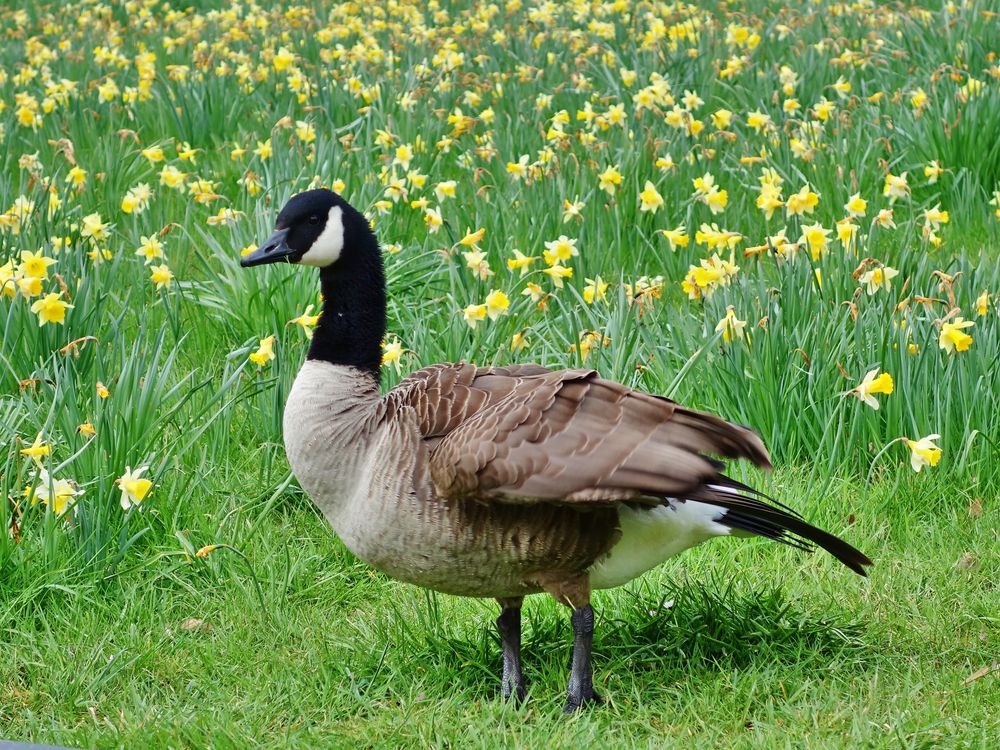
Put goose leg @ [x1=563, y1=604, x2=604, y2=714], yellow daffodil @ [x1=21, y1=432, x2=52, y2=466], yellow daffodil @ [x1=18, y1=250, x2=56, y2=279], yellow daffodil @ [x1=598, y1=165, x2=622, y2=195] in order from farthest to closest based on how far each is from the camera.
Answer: yellow daffodil @ [x1=598, y1=165, x2=622, y2=195], yellow daffodil @ [x1=18, y1=250, x2=56, y2=279], yellow daffodil @ [x1=21, y1=432, x2=52, y2=466], goose leg @ [x1=563, y1=604, x2=604, y2=714]

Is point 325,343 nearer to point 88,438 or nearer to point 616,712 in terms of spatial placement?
point 88,438

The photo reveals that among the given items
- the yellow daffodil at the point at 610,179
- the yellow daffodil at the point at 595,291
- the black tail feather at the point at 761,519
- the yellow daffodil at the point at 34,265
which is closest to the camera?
the black tail feather at the point at 761,519

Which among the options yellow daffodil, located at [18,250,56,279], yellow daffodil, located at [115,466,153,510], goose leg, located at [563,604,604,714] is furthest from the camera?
yellow daffodil, located at [18,250,56,279]

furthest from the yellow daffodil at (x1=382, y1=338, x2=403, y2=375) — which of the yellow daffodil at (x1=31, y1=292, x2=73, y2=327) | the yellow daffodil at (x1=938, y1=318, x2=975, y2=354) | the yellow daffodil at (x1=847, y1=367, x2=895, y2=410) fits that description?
the yellow daffodil at (x1=938, y1=318, x2=975, y2=354)

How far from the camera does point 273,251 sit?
315cm

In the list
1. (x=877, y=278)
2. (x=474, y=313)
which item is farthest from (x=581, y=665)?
(x=877, y=278)

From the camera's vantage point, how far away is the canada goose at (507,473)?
2.68 metres

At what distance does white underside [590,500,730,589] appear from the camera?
2842 mm

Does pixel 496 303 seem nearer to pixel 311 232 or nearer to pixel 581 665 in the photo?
pixel 311 232

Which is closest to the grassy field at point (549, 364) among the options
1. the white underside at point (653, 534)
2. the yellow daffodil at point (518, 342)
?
the yellow daffodil at point (518, 342)

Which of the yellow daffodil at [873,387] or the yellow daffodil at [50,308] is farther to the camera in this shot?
the yellow daffodil at [50,308]

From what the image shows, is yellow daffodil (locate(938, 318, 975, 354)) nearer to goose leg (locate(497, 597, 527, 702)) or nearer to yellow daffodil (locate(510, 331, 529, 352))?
yellow daffodil (locate(510, 331, 529, 352))

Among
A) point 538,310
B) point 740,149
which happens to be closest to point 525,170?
point 538,310

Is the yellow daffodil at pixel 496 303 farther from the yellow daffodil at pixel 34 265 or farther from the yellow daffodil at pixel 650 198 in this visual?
the yellow daffodil at pixel 34 265
